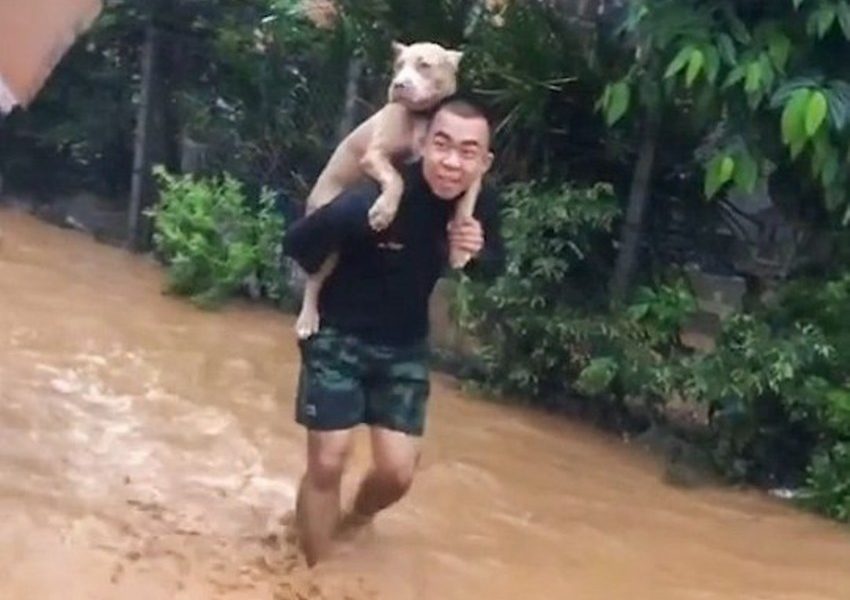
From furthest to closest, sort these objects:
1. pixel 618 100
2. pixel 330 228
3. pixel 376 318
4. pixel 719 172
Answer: pixel 618 100 → pixel 719 172 → pixel 376 318 → pixel 330 228

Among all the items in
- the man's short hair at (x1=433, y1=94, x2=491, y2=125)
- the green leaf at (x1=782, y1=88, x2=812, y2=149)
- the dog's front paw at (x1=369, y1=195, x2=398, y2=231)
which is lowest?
the dog's front paw at (x1=369, y1=195, x2=398, y2=231)

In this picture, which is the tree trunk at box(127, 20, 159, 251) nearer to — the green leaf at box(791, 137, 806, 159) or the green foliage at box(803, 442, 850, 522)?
the green foliage at box(803, 442, 850, 522)

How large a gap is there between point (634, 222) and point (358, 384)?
299 cm

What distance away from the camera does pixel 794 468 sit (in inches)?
326

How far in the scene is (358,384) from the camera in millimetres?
6344

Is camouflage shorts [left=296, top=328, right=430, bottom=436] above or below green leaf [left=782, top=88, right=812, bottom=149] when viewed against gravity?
below

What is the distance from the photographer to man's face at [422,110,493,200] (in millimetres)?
6047

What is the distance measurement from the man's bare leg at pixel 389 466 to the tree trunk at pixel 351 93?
170 inches

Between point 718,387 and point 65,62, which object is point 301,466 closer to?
point 718,387

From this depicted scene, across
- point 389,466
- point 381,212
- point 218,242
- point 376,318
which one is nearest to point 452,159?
point 381,212

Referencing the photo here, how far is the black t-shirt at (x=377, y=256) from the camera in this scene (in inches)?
244

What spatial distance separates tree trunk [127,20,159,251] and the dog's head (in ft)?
19.9

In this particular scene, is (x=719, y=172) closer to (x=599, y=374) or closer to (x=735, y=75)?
(x=735, y=75)

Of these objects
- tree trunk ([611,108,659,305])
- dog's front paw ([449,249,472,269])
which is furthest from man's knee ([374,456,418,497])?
tree trunk ([611,108,659,305])
